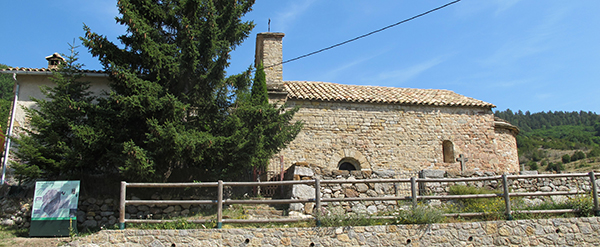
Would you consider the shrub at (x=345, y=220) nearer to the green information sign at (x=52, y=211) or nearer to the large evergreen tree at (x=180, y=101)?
the large evergreen tree at (x=180, y=101)

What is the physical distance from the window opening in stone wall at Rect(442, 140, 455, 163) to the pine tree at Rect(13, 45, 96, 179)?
12407 millimetres

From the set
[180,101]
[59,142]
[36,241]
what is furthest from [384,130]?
[36,241]

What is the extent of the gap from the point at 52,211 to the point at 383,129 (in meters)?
10.7

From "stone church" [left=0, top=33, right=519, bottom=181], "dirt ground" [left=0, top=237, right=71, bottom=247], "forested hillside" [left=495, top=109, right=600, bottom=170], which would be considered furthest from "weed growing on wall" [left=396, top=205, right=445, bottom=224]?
"forested hillside" [left=495, top=109, right=600, bottom=170]

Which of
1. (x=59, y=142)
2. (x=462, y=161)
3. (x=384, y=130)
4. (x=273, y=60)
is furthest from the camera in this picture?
(x=273, y=60)

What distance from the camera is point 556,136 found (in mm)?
59781

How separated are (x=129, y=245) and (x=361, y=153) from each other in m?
8.98

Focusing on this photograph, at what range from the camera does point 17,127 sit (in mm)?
11898

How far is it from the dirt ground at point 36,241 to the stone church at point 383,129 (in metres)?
6.56

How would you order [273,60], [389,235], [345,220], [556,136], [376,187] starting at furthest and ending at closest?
[556,136] → [273,60] → [376,187] → [345,220] → [389,235]

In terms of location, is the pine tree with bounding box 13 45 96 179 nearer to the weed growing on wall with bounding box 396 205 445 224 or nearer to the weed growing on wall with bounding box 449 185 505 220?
the weed growing on wall with bounding box 396 205 445 224

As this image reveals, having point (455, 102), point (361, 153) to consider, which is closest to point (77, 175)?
point (361, 153)

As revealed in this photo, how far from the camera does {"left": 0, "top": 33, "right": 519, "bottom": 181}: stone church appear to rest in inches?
539

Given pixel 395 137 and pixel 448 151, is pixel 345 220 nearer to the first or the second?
pixel 395 137
